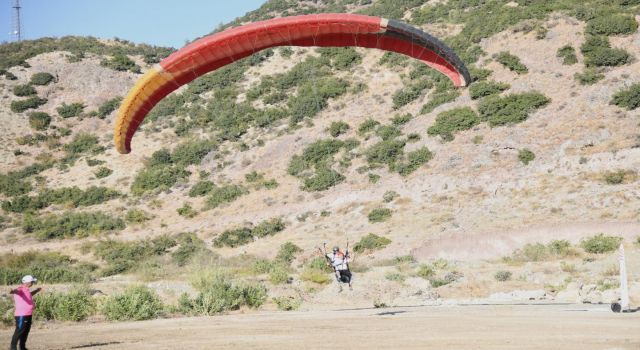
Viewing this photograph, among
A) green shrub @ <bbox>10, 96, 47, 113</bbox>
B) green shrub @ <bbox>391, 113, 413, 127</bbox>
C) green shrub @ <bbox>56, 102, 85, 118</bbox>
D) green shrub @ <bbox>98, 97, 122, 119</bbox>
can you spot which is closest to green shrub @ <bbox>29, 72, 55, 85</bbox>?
green shrub @ <bbox>10, 96, 47, 113</bbox>

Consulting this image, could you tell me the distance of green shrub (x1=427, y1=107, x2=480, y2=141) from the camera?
46.2 m

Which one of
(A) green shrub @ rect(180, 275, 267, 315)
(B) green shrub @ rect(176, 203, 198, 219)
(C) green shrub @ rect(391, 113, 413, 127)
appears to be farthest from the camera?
(C) green shrub @ rect(391, 113, 413, 127)

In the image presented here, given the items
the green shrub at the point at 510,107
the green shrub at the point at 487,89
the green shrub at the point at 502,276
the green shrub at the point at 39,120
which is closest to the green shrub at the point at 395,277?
the green shrub at the point at 502,276

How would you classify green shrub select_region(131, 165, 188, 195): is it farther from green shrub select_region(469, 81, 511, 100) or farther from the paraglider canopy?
the paraglider canopy

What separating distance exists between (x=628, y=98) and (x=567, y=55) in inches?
337

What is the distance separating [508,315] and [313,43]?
10303 millimetres

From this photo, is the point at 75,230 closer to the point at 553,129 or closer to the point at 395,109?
the point at 395,109

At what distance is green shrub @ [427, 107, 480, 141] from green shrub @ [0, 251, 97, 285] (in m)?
25.2

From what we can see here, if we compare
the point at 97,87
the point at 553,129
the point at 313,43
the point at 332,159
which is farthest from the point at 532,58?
the point at 97,87

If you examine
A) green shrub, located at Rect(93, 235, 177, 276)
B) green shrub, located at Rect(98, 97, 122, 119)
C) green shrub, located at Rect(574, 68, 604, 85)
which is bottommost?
green shrub, located at Rect(93, 235, 177, 276)

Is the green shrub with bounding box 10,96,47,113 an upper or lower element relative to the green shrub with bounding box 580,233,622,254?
upper

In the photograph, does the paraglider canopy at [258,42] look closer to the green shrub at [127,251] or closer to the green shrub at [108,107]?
the green shrub at [127,251]

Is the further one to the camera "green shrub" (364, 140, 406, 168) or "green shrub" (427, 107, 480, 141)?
"green shrub" (364, 140, 406, 168)

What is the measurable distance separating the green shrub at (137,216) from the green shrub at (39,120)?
21.8 metres
